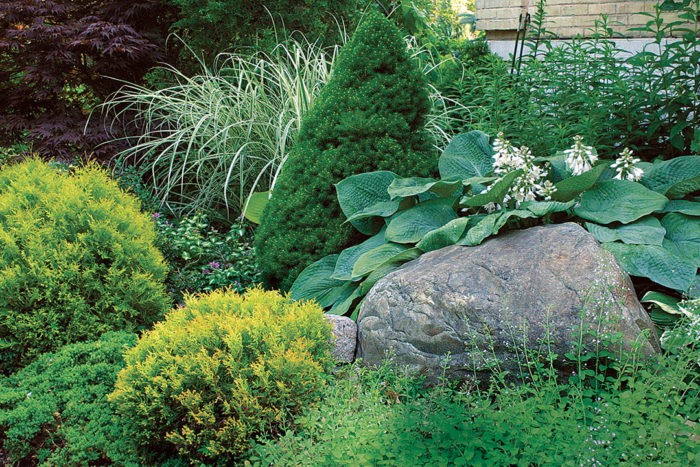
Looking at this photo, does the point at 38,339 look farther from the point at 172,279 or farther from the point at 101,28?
the point at 101,28

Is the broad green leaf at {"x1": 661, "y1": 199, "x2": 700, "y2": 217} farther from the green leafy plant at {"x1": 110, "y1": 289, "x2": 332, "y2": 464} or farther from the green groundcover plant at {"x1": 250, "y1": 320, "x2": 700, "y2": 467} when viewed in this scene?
the green leafy plant at {"x1": 110, "y1": 289, "x2": 332, "y2": 464}

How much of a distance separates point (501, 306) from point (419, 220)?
86 cm

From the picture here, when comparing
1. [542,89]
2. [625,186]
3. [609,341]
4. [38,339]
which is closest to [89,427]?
[38,339]

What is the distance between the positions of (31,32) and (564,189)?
4.95m

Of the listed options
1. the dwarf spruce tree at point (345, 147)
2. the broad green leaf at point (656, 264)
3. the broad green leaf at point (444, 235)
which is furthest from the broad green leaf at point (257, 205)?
the broad green leaf at point (656, 264)

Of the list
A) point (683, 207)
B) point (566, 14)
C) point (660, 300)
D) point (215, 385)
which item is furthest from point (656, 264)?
point (566, 14)

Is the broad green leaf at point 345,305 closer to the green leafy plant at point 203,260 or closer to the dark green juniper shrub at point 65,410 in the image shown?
the green leafy plant at point 203,260

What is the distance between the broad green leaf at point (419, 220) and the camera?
315 cm

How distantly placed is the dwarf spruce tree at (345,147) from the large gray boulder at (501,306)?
0.80 metres

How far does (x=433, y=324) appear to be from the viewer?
8.42 ft

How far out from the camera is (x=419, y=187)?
3.10 m

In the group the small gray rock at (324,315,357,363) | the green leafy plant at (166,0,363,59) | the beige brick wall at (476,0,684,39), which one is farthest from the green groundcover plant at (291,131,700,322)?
the green leafy plant at (166,0,363,59)

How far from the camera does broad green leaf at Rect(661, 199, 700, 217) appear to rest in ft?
9.56

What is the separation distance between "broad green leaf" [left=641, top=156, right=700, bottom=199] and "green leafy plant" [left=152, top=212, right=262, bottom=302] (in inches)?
95.3
